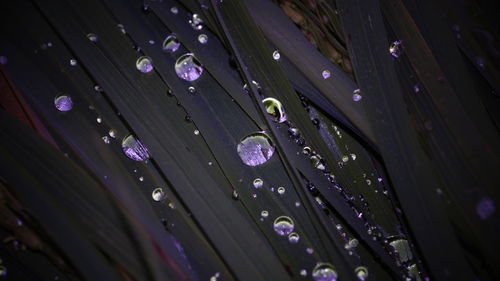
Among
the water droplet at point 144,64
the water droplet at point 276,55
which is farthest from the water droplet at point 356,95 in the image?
the water droplet at point 144,64

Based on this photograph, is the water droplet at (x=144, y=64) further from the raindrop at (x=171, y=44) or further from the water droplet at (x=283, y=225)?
the water droplet at (x=283, y=225)

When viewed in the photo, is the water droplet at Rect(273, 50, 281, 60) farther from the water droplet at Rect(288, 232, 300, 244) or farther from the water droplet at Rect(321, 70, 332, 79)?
the water droplet at Rect(288, 232, 300, 244)

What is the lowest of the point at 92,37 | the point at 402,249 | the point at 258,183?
the point at 402,249

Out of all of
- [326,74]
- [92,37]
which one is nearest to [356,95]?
[326,74]

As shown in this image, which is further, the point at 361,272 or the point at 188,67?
the point at 188,67

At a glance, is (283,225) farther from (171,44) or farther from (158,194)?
(171,44)

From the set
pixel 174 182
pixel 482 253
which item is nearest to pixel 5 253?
pixel 174 182

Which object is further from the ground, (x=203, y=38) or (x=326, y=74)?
(x=203, y=38)
